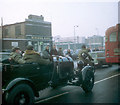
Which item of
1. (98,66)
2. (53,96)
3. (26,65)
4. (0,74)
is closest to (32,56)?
(26,65)

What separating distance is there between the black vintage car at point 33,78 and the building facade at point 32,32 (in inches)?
1226

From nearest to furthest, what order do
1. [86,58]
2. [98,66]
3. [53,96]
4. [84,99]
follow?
[84,99], [53,96], [86,58], [98,66]

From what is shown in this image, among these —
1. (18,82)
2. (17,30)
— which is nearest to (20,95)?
(18,82)

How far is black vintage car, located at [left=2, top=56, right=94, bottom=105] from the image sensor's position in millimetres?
4105

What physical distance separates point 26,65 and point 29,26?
37.6 metres

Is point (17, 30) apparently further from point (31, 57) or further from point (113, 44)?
point (31, 57)

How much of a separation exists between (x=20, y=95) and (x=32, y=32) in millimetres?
38637

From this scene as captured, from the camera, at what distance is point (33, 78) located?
191 inches

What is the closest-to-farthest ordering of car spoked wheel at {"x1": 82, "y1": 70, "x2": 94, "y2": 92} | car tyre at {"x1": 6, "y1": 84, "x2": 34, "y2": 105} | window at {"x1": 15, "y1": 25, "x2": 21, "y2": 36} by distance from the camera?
car tyre at {"x1": 6, "y1": 84, "x2": 34, "y2": 105}, car spoked wheel at {"x1": 82, "y1": 70, "x2": 94, "y2": 92}, window at {"x1": 15, "y1": 25, "x2": 21, "y2": 36}

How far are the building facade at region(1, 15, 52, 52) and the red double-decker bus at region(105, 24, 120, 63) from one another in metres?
25.8

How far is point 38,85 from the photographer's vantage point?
5012 mm

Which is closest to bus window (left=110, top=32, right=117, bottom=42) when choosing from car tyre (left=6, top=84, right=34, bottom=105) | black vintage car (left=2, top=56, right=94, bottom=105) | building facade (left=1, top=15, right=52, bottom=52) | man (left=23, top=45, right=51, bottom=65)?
black vintage car (left=2, top=56, right=94, bottom=105)

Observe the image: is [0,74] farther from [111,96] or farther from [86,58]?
[86,58]

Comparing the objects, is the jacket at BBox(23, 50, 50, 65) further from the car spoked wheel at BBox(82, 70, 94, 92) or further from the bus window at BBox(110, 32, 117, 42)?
the bus window at BBox(110, 32, 117, 42)
